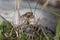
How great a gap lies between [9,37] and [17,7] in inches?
8.8

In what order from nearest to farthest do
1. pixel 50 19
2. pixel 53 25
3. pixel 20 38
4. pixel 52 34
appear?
pixel 20 38 < pixel 52 34 < pixel 53 25 < pixel 50 19

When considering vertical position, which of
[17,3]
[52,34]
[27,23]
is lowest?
[52,34]

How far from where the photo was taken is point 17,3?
170 centimetres

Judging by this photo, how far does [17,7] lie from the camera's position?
1.70 metres

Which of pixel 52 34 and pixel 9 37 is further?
pixel 52 34

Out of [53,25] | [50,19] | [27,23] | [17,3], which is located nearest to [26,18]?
[27,23]

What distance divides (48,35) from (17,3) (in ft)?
1.04

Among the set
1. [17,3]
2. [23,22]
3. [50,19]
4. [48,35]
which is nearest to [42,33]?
[48,35]

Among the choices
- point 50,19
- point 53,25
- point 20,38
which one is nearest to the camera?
point 20,38

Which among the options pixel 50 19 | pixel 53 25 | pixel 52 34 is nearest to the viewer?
pixel 52 34

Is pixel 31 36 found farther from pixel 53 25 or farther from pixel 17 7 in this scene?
pixel 53 25

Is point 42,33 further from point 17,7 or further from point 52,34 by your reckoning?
point 17,7

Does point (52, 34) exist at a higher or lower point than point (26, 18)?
lower

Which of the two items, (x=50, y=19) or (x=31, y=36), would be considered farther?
(x=50, y=19)
